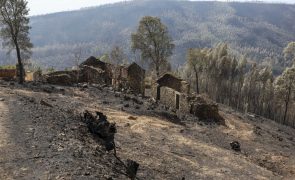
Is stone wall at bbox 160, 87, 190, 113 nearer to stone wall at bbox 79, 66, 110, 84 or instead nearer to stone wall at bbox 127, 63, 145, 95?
stone wall at bbox 127, 63, 145, 95

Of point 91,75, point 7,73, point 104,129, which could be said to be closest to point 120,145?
point 104,129

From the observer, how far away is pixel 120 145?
2238cm

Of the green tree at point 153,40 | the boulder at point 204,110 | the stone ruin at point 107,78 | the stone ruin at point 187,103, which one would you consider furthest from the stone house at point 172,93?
the green tree at point 153,40

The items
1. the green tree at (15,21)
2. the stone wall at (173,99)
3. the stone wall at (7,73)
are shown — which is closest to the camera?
the stone wall at (173,99)

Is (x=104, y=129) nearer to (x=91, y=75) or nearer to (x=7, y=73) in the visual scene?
(x=91, y=75)

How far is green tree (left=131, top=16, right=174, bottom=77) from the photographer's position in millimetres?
65500

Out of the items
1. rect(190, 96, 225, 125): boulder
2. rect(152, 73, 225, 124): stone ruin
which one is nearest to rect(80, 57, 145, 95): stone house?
rect(152, 73, 225, 124): stone ruin

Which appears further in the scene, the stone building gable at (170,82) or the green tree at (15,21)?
the stone building gable at (170,82)

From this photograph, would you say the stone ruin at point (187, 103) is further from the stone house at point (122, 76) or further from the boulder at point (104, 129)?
the boulder at point (104, 129)

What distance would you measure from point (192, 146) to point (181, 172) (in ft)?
20.1

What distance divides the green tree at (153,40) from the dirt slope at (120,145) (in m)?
26.2

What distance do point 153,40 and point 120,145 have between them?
4482 cm

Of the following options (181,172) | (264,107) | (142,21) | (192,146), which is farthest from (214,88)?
(181,172)

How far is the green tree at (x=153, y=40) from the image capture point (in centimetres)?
6550
